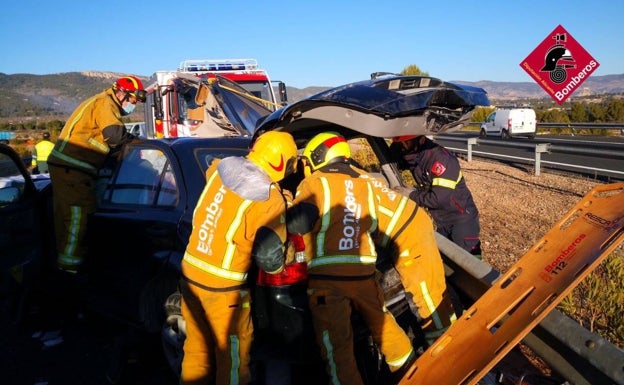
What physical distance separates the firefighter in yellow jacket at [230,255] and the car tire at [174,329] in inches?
18.3

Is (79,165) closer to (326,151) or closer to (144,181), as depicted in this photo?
(144,181)

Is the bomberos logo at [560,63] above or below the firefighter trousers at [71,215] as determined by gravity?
above

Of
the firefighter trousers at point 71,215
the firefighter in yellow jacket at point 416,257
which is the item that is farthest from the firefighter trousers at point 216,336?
the firefighter trousers at point 71,215

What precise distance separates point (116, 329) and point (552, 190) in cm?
722

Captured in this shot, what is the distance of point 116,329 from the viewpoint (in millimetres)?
4688

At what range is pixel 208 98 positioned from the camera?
260 inches

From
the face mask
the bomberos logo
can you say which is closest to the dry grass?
the bomberos logo

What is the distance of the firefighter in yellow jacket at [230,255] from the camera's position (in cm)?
246

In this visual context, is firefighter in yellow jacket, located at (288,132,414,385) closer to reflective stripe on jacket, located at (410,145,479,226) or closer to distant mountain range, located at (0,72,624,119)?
reflective stripe on jacket, located at (410,145,479,226)

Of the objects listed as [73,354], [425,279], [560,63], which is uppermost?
[560,63]

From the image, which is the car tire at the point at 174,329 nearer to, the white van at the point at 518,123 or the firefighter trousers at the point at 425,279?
the firefighter trousers at the point at 425,279

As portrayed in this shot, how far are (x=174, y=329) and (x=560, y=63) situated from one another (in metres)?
5.44

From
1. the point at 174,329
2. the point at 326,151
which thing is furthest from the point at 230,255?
the point at 174,329

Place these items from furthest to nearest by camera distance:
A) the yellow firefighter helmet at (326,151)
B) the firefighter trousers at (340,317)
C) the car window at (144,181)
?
the car window at (144,181)
the yellow firefighter helmet at (326,151)
the firefighter trousers at (340,317)
